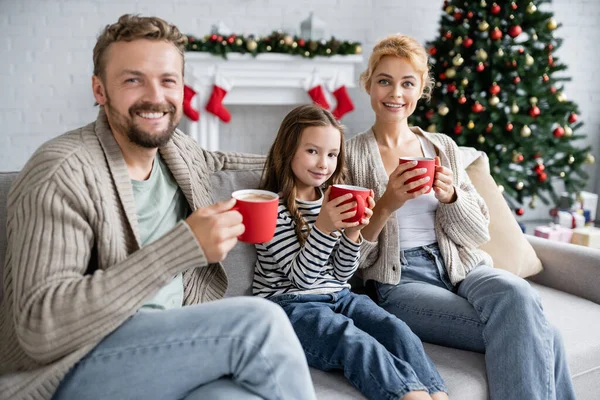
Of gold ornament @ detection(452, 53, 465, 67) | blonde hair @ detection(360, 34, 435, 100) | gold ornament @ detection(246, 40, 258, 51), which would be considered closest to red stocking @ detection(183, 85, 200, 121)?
gold ornament @ detection(246, 40, 258, 51)

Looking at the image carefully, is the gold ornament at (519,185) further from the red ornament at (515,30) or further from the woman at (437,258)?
the woman at (437,258)

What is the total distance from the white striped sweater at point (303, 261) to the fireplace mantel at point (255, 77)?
2554mm

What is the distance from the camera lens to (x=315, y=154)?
1.71m

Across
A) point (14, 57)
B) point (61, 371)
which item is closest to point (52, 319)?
point (61, 371)

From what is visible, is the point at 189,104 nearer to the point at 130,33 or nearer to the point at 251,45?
the point at 251,45

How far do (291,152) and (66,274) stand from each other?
0.80 metres

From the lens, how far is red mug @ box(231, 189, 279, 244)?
1.17 m

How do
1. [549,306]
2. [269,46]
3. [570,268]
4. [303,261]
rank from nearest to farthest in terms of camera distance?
1. [303,261]
2. [549,306]
3. [570,268]
4. [269,46]

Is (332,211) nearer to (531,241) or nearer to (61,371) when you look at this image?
(61,371)

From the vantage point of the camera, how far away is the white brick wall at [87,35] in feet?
13.5

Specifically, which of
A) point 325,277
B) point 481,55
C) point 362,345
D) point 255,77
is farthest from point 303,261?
point 255,77

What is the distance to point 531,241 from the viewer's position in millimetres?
2373

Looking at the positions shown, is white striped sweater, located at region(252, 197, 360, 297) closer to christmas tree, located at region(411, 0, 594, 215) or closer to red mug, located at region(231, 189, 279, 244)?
red mug, located at region(231, 189, 279, 244)

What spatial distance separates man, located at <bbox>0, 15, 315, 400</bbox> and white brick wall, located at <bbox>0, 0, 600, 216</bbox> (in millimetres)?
3152
